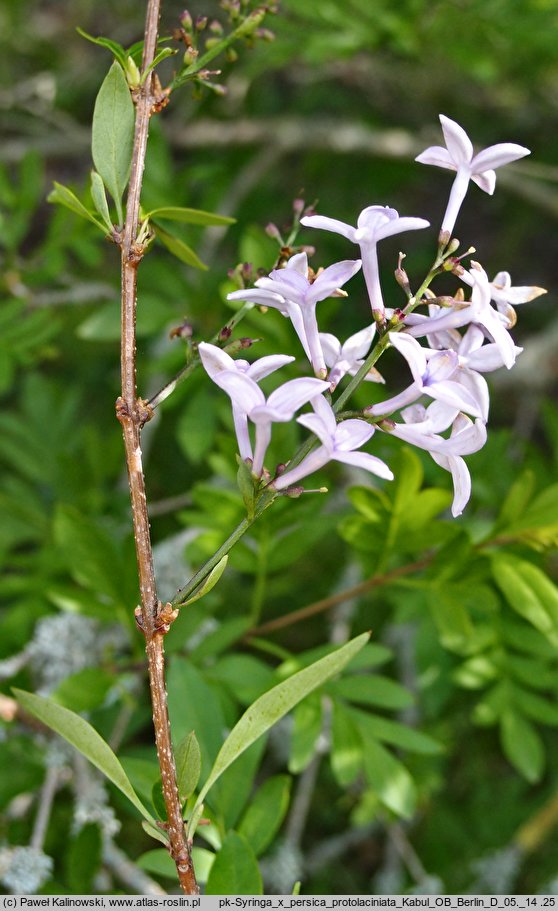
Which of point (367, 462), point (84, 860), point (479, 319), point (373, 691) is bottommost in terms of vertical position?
point (84, 860)

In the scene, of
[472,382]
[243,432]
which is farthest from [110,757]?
[472,382]

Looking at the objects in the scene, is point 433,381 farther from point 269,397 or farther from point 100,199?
point 100,199

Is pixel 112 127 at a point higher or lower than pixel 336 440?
higher

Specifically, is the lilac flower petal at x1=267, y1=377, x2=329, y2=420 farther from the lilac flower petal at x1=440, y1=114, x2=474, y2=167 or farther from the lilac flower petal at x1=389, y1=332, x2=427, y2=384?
the lilac flower petal at x1=440, y1=114, x2=474, y2=167

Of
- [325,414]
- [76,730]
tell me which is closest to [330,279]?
[325,414]

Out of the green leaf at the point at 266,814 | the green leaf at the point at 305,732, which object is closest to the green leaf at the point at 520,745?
the green leaf at the point at 305,732

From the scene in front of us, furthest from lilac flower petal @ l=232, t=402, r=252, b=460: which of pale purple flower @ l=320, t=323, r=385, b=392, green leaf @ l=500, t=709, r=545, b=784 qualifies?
green leaf @ l=500, t=709, r=545, b=784
